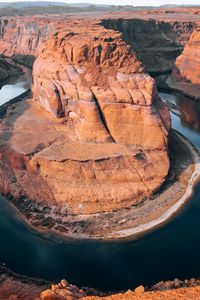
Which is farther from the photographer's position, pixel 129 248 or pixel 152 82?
pixel 152 82

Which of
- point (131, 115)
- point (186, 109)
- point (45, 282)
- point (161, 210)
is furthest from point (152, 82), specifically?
point (186, 109)

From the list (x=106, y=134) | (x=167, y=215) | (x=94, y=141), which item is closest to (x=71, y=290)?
(x=167, y=215)

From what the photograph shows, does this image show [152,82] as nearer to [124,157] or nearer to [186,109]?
[124,157]

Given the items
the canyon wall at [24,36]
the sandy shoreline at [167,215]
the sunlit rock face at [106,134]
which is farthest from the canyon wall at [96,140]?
the canyon wall at [24,36]

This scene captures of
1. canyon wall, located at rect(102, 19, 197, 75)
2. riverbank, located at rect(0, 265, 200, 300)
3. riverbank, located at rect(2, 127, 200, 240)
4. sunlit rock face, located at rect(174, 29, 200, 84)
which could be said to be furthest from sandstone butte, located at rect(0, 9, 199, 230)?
canyon wall, located at rect(102, 19, 197, 75)

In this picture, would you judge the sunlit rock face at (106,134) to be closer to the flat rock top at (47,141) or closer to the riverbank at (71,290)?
the flat rock top at (47,141)

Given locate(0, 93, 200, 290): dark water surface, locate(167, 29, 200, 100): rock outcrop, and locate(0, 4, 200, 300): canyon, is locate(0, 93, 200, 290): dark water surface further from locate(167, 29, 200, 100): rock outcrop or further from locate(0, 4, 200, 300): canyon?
locate(167, 29, 200, 100): rock outcrop

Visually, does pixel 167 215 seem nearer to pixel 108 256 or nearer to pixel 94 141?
pixel 108 256
